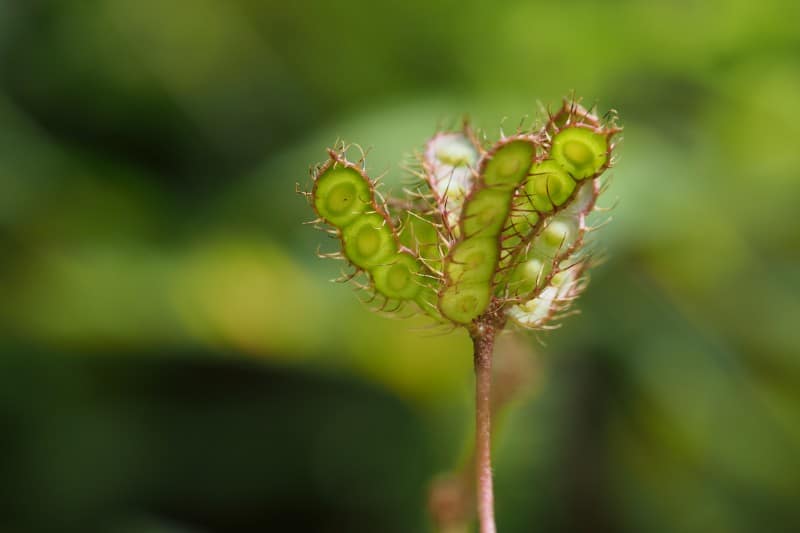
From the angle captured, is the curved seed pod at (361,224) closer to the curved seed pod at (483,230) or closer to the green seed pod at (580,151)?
the curved seed pod at (483,230)

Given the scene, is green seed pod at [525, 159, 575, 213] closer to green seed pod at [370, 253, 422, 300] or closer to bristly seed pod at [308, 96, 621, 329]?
bristly seed pod at [308, 96, 621, 329]

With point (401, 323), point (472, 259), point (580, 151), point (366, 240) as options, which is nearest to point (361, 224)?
point (366, 240)

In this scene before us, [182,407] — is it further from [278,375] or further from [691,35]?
[691,35]

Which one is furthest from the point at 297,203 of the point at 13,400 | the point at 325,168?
the point at 325,168

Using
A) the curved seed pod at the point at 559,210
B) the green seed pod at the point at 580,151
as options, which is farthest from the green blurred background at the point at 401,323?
the green seed pod at the point at 580,151

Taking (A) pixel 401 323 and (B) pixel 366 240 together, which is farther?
(A) pixel 401 323

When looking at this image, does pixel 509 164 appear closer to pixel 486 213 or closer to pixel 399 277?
pixel 486 213
